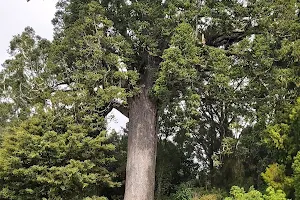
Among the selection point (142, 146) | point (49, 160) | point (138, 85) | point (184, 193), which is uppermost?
point (138, 85)

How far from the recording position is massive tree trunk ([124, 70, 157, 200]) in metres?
13.1

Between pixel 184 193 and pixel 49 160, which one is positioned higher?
pixel 49 160

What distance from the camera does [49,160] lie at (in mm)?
12523

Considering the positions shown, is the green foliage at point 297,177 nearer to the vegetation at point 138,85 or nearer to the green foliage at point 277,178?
the vegetation at point 138,85

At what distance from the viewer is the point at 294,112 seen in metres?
12.0

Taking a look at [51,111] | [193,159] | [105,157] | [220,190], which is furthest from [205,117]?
[51,111]

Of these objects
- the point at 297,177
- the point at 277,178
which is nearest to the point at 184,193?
the point at 277,178

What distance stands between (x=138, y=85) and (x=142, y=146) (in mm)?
1670

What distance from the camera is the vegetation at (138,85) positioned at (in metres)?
12.2

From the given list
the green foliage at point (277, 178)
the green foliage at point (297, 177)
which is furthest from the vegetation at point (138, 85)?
the green foliage at point (297, 177)

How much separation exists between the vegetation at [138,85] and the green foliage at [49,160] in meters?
0.03

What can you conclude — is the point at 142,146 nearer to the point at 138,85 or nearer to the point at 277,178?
the point at 138,85

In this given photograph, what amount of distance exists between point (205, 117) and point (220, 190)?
425 cm

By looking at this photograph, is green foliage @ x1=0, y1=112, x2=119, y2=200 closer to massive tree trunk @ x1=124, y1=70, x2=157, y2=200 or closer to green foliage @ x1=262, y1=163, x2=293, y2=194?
massive tree trunk @ x1=124, y1=70, x2=157, y2=200
